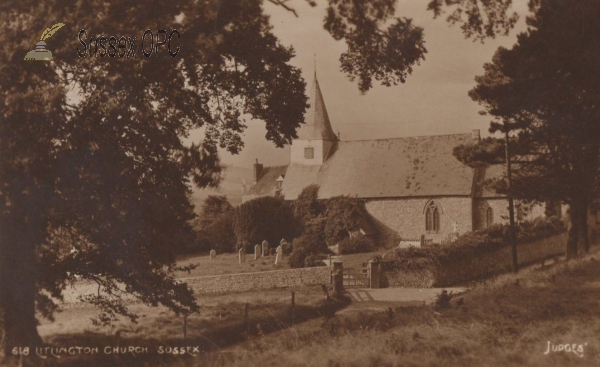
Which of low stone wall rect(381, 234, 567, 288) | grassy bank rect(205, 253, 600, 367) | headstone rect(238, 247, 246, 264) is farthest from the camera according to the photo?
headstone rect(238, 247, 246, 264)

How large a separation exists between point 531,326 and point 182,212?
16.7ft

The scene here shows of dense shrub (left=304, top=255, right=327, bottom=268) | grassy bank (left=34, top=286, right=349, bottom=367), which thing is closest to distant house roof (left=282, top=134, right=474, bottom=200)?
dense shrub (left=304, top=255, right=327, bottom=268)

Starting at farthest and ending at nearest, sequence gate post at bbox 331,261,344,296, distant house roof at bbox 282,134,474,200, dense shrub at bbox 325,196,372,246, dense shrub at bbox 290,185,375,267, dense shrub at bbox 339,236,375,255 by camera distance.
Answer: distant house roof at bbox 282,134,474,200
dense shrub at bbox 325,196,372,246
dense shrub at bbox 290,185,375,267
dense shrub at bbox 339,236,375,255
gate post at bbox 331,261,344,296

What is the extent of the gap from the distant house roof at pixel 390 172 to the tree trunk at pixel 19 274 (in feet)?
31.2

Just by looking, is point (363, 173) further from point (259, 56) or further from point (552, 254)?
point (259, 56)

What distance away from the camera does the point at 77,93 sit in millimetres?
7715

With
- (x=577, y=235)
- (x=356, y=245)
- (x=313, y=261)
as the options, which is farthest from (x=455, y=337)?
(x=356, y=245)

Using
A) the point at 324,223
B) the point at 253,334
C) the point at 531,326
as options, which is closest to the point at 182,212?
the point at 253,334

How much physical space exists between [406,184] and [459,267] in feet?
37.9

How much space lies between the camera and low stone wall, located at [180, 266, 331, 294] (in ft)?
34.8

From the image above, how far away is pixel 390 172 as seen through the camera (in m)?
23.3

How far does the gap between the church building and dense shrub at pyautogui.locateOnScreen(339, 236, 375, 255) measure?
6.40ft

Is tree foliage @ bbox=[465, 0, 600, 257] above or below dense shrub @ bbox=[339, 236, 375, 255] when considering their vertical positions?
above

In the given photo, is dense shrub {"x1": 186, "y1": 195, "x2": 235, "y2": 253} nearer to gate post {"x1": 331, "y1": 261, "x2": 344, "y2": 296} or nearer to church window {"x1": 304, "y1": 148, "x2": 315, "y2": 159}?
gate post {"x1": 331, "y1": 261, "x2": 344, "y2": 296}
